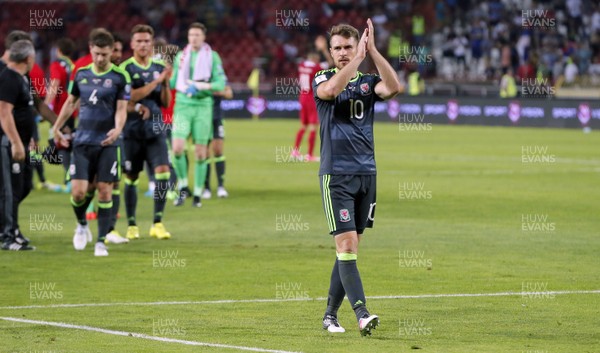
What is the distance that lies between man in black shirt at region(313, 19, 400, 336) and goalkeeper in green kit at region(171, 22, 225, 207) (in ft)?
31.4

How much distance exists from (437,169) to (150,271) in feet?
44.5

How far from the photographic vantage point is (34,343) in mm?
8766

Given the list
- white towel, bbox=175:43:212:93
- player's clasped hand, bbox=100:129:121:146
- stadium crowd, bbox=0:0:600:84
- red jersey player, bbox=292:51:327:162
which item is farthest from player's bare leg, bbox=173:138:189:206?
stadium crowd, bbox=0:0:600:84

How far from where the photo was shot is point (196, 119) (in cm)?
1877

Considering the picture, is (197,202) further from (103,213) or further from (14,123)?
(14,123)

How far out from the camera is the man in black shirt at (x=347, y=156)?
8.95 metres

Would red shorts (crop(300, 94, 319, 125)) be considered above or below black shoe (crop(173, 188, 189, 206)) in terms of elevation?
Answer: above

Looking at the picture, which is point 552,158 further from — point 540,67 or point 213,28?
point 213,28

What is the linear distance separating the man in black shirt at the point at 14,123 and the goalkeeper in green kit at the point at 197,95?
4.48 m

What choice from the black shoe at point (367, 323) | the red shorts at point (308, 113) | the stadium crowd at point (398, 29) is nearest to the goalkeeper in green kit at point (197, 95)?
the red shorts at point (308, 113)

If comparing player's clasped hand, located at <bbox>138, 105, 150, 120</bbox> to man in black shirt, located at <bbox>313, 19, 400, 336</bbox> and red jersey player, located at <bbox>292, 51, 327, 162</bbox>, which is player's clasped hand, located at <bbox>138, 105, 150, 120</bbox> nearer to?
man in black shirt, located at <bbox>313, 19, 400, 336</bbox>

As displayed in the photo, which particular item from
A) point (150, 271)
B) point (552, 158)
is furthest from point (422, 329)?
point (552, 158)

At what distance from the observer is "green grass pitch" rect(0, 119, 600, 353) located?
900 cm

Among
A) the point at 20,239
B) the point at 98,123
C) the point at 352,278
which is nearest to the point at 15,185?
the point at 20,239
